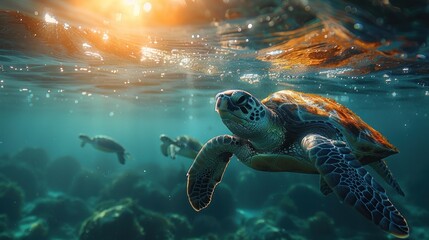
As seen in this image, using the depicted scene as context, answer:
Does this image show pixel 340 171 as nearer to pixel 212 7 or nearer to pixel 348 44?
pixel 212 7

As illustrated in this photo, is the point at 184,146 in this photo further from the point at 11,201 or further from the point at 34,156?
the point at 34,156

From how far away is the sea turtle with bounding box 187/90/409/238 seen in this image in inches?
133

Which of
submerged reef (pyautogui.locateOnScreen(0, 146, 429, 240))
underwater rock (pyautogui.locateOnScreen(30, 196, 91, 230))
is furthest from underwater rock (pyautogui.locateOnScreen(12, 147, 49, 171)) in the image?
underwater rock (pyautogui.locateOnScreen(30, 196, 91, 230))

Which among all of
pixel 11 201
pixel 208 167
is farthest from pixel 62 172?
pixel 208 167

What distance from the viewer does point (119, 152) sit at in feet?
43.5

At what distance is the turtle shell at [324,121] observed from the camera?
5.27 meters

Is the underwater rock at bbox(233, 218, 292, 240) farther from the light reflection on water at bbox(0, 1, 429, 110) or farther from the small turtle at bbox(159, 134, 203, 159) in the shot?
the light reflection on water at bbox(0, 1, 429, 110)

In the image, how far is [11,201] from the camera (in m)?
15.0

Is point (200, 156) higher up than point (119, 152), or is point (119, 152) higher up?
point (200, 156)

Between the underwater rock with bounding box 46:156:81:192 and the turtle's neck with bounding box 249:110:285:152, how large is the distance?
70.9 ft

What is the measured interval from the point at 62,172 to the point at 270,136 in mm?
24230

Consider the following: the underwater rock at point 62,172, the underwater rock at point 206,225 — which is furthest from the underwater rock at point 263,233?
the underwater rock at point 62,172

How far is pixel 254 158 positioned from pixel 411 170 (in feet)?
99.1

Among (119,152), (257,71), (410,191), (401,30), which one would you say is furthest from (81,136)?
(410,191)
